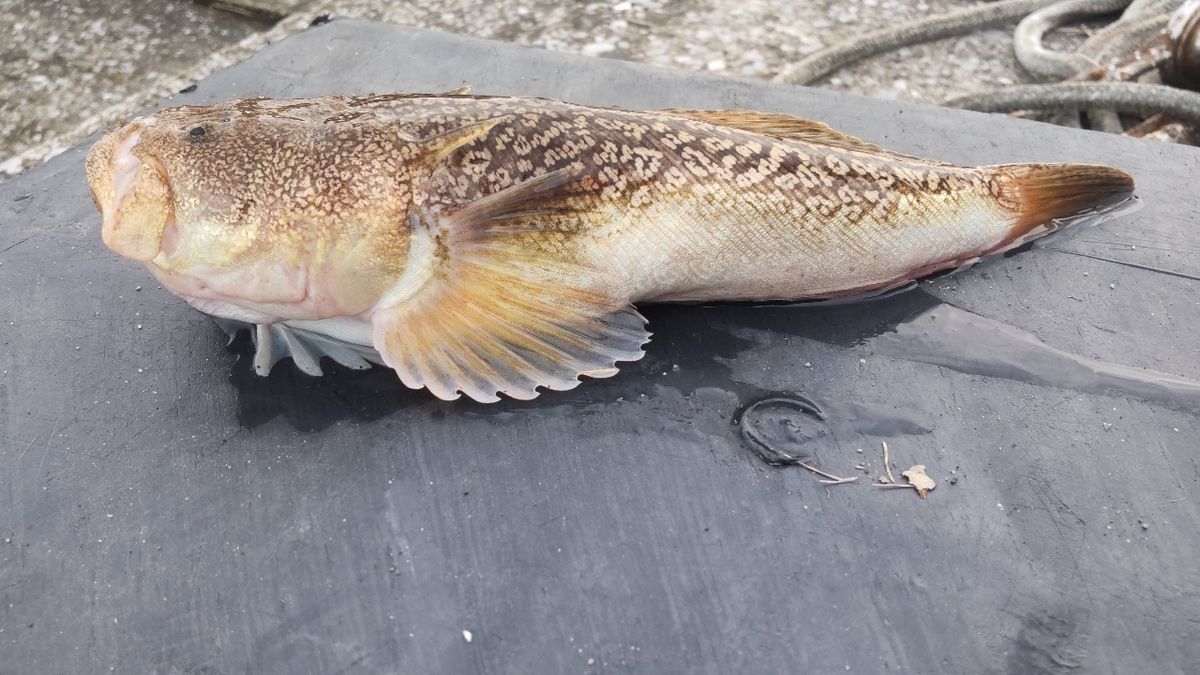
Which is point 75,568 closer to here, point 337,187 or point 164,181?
point 164,181

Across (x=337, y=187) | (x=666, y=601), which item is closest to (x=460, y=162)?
(x=337, y=187)

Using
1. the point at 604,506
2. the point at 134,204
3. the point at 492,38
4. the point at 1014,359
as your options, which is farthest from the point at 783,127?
the point at 492,38

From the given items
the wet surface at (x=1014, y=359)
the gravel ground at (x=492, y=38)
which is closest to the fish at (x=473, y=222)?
the wet surface at (x=1014, y=359)

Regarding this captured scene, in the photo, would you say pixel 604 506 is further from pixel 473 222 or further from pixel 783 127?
pixel 783 127

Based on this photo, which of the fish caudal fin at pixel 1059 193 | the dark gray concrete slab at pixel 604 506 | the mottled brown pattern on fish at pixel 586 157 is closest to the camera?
the dark gray concrete slab at pixel 604 506

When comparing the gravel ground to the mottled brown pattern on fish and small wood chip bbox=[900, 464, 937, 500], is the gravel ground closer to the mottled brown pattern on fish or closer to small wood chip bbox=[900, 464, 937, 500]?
the mottled brown pattern on fish

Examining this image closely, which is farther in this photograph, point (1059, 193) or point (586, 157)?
point (1059, 193)

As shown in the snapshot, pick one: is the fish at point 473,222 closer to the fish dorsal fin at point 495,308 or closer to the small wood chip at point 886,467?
the fish dorsal fin at point 495,308
